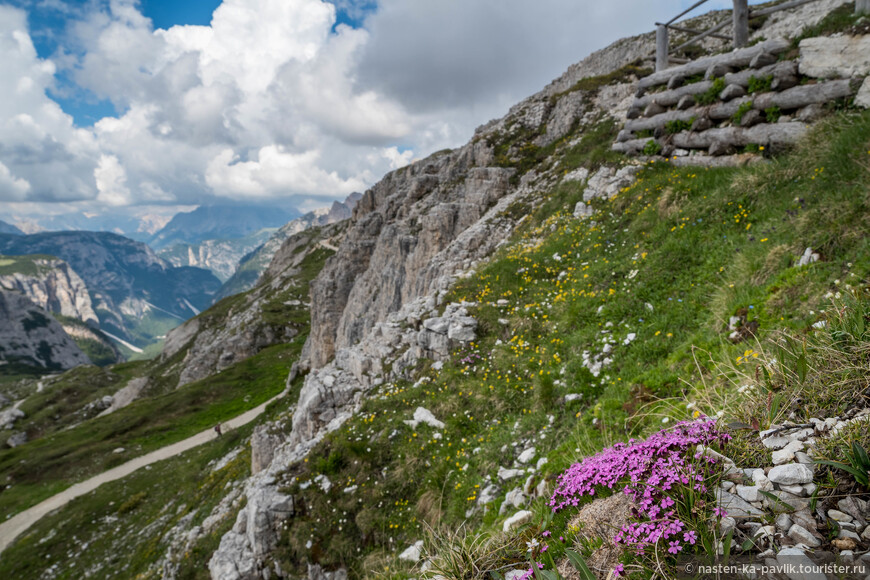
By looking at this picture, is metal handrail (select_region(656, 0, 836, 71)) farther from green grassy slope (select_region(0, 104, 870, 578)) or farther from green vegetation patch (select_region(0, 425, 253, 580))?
green vegetation patch (select_region(0, 425, 253, 580))

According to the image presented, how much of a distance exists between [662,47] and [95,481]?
92.6 m

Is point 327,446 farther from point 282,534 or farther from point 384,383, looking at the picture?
point 384,383

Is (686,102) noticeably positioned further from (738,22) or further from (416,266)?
(416,266)

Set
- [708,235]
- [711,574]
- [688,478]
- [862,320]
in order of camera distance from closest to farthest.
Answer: [711,574], [688,478], [862,320], [708,235]

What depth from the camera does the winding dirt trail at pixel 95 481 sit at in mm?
52469

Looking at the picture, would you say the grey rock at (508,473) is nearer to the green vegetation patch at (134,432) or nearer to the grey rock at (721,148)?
the grey rock at (721,148)

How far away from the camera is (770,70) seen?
47.2 ft

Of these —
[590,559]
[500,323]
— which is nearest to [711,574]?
[590,559]

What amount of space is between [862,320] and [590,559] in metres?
4.38

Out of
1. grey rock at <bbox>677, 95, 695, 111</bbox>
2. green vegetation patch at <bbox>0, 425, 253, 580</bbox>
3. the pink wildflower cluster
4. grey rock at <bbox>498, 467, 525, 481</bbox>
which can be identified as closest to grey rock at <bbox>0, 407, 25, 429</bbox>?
green vegetation patch at <bbox>0, 425, 253, 580</bbox>

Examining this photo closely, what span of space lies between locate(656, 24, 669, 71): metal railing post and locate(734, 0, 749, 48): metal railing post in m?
2.93

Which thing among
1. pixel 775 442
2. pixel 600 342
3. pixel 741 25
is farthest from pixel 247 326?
pixel 775 442

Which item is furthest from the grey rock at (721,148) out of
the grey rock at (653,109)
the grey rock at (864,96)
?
the grey rock at (653,109)

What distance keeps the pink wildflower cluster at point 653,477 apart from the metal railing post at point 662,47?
2207 cm
